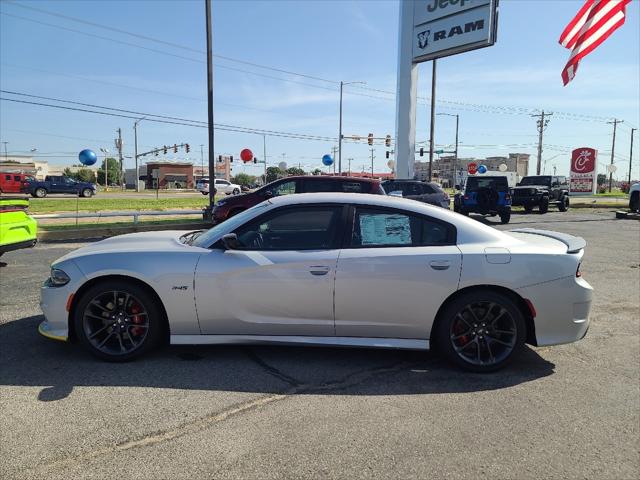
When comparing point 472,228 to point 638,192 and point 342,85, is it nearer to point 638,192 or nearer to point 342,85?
point 638,192

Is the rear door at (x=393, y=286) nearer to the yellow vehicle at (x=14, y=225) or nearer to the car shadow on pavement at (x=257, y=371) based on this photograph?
the car shadow on pavement at (x=257, y=371)

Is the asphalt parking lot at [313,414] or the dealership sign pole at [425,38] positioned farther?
the dealership sign pole at [425,38]

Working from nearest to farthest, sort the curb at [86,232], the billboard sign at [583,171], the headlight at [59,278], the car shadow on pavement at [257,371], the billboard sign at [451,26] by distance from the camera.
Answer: the car shadow on pavement at [257,371]
the headlight at [59,278]
the curb at [86,232]
the billboard sign at [451,26]
the billboard sign at [583,171]

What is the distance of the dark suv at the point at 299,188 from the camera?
37.1ft

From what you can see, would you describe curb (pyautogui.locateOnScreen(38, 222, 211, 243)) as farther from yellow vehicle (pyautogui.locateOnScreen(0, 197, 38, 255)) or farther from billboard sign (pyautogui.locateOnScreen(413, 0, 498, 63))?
billboard sign (pyautogui.locateOnScreen(413, 0, 498, 63))

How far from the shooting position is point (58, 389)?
3.48 m

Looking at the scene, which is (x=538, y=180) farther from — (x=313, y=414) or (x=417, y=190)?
(x=313, y=414)

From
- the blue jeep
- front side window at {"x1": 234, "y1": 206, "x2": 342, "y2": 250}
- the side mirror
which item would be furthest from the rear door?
the blue jeep

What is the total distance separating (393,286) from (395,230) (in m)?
0.52

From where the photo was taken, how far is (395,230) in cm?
406

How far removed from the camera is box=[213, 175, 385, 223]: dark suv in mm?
11320

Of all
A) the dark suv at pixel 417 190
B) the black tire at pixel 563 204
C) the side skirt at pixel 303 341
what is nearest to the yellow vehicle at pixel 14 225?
the side skirt at pixel 303 341

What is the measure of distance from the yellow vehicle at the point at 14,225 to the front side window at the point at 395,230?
6382 millimetres

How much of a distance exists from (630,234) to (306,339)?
14.3m
